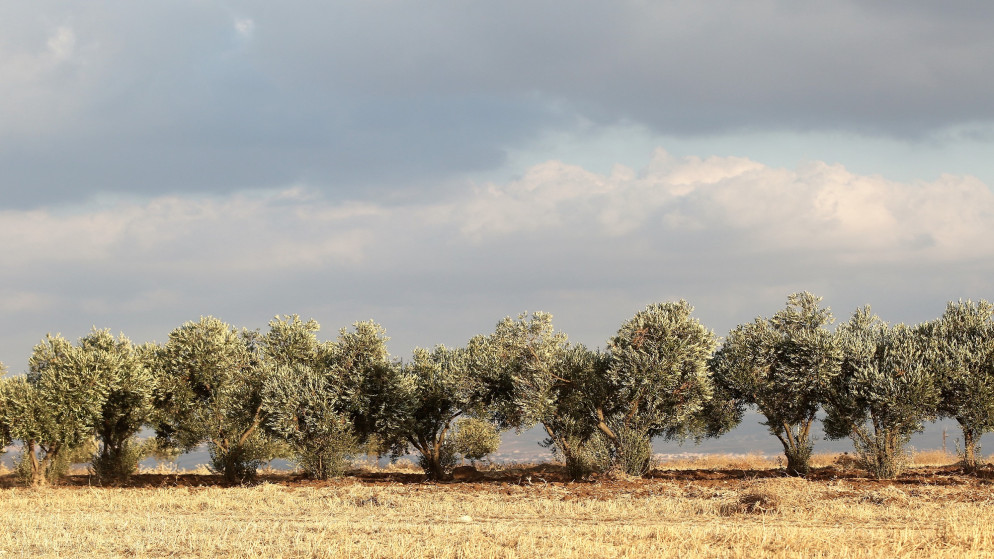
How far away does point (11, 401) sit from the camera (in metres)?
43.9

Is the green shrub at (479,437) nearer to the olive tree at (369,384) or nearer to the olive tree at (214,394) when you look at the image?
the olive tree at (369,384)

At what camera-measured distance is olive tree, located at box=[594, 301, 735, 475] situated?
39.3 metres

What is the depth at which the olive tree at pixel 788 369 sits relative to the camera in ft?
135

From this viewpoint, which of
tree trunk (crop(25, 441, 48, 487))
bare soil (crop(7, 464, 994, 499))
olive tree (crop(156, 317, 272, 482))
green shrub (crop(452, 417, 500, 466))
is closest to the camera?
bare soil (crop(7, 464, 994, 499))

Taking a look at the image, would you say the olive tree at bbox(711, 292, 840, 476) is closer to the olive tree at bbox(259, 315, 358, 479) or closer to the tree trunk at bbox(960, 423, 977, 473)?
the tree trunk at bbox(960, 423, 977, 473)

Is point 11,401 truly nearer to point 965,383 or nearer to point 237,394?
point 237,394

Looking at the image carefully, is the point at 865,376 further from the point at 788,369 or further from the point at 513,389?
the point at 513,389

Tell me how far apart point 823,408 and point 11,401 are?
4592 centimetres

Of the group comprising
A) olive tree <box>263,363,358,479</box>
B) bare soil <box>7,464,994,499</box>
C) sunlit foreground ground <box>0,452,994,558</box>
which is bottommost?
bare soil <box>7,464,994,499</box>

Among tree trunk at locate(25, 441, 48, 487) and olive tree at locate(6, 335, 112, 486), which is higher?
olive tree at locate(6, 335, 112, 486)

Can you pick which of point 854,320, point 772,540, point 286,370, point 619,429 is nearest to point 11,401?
point 286,370

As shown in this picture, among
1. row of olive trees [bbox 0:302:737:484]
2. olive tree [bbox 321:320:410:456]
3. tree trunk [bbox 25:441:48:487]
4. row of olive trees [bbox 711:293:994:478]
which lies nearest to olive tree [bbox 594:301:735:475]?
row of olive trees [bbox 0:302:737:484]

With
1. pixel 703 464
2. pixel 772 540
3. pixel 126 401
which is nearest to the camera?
pixel 772 540

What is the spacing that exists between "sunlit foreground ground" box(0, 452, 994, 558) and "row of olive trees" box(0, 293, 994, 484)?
3.60 meters
